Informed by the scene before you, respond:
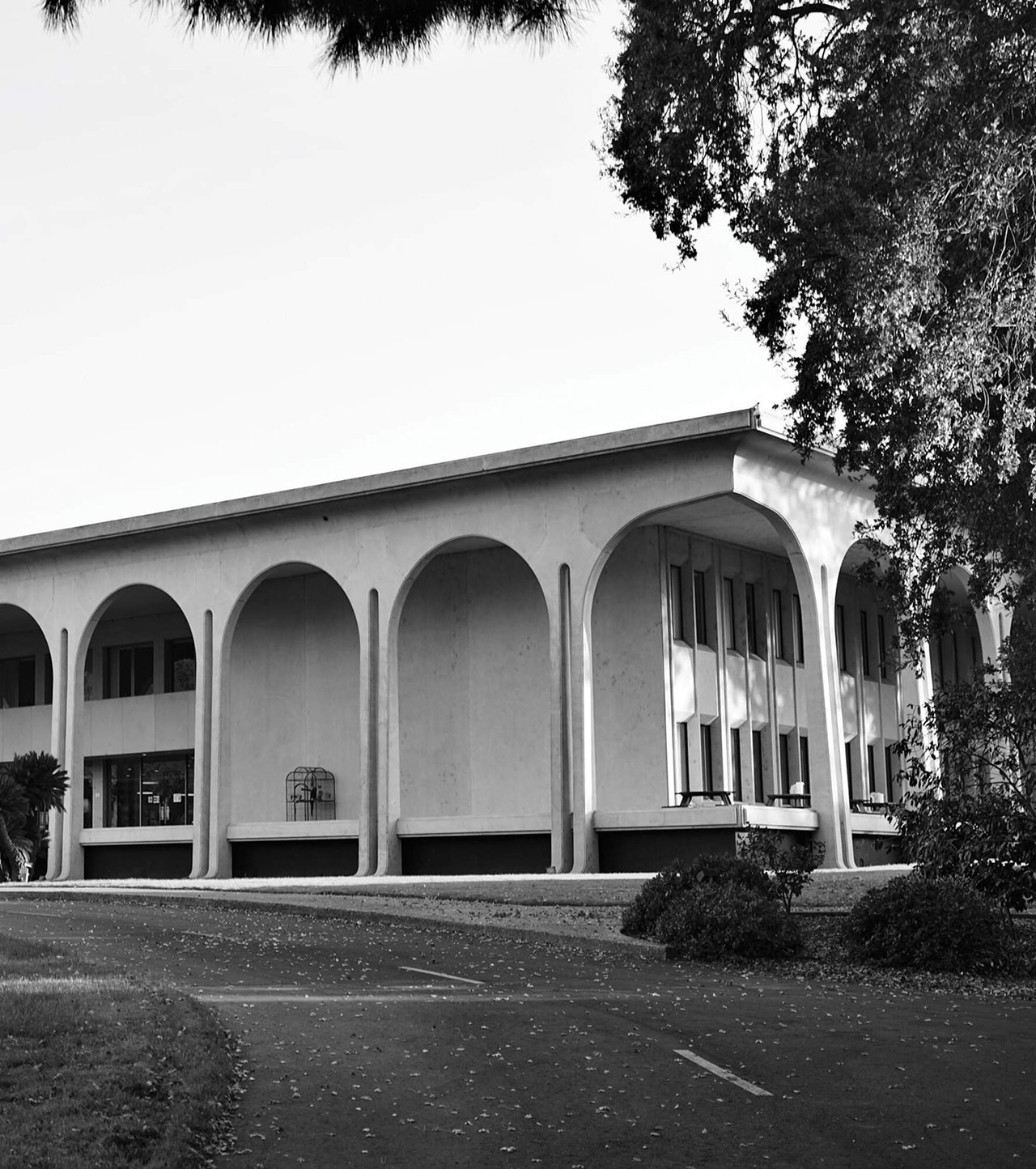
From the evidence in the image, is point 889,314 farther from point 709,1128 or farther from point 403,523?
point 403,523

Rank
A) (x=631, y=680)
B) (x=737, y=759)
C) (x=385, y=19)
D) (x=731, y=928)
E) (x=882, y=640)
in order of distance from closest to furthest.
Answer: (x=385, y=19) → (x=731, y=928) → (x=631, y=680) → (x=737, y=759) → (x=882, y=640)

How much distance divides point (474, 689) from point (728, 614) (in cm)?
650

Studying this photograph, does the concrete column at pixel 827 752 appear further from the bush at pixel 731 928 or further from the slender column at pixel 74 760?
the slender column at pixel 74 760

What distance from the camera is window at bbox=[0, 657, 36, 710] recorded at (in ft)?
157

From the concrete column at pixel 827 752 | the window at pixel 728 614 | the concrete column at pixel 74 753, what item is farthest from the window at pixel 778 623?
the concrete column at pixel 74 753

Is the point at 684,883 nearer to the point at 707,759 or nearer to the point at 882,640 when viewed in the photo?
the point at 707,759

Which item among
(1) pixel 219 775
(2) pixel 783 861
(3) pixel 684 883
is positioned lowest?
(3) pixel 684 883

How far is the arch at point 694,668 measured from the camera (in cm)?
3155

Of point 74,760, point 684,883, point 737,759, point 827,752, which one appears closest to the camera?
point 684,883

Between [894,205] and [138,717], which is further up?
[894,205]

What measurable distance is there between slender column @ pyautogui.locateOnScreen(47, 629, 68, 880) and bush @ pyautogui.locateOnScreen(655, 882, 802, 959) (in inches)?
932

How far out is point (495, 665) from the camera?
1462 inches

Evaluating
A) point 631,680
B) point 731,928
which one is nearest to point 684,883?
point 731,928

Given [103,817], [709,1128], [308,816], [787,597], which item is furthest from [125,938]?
[103,817]
